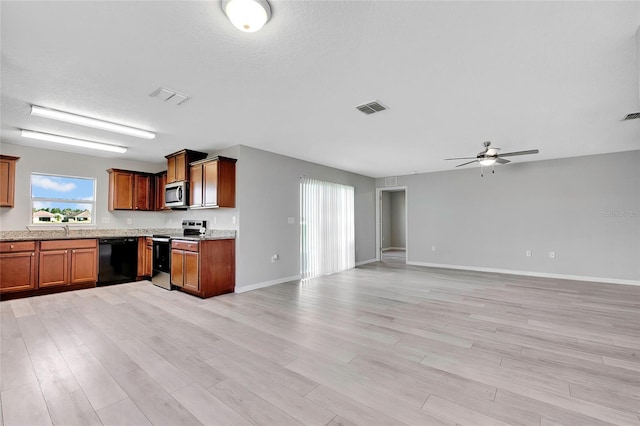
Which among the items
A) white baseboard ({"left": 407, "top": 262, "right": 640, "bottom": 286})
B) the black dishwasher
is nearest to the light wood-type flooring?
the black dishwasher

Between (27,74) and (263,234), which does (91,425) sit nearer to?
(27,74)

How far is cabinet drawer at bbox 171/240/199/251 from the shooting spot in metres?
4.54

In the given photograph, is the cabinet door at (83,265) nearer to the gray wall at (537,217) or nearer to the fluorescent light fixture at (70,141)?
the fluorescent light fixture at (70,141)

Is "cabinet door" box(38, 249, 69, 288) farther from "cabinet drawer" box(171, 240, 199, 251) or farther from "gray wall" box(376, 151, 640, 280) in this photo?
"gray wall" box(376, 151, 640, 280)

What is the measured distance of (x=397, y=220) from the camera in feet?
38.7

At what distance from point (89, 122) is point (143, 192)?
2.81 m

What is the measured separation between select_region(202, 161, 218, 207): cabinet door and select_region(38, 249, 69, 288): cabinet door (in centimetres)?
256

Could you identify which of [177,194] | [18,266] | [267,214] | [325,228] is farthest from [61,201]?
[325,228]

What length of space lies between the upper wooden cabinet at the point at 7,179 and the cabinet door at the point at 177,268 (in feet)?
9.07

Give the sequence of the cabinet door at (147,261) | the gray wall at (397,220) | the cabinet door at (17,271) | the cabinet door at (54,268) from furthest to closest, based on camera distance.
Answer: the gray wall at (397,220)
the cabinet door at (147,261)
the cabinet door at (54,268)
the cabinet door at (17,271)

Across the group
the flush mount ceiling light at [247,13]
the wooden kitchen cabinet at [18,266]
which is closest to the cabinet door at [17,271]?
the wooden kitchen cabinet at [18,266]

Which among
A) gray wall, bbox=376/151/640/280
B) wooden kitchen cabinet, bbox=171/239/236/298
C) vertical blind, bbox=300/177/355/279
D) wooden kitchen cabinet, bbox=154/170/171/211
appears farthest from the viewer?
wooden kitchen cabinet, bbox=154/170/171/211

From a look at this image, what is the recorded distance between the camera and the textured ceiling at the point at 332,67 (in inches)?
73.6

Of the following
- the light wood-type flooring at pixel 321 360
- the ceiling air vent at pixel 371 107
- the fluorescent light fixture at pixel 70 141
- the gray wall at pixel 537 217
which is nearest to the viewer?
the light wood-type flooring at pixel 321 360
